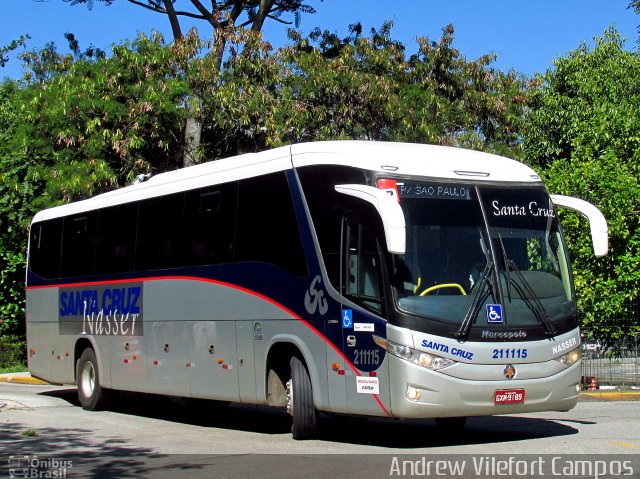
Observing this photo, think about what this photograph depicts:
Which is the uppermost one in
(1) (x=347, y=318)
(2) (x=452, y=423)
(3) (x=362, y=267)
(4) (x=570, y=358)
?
(3) (x=362, y=267)

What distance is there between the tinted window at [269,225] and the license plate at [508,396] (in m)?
2.81

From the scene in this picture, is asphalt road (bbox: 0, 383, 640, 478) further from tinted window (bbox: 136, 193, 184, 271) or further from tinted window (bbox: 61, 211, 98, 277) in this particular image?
tinted window (bbox: 61, 211, 98, 277)

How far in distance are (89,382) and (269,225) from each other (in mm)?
6429

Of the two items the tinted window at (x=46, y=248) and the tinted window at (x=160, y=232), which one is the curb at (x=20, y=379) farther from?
the tinted window at (x=160, y=232)

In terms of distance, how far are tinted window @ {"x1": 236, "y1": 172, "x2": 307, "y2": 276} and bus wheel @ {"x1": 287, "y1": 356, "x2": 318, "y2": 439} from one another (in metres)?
1.31

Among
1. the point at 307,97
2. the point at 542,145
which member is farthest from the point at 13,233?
the point at 542,145

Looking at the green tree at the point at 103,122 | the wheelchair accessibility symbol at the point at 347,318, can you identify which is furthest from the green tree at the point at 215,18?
the wheelchair accessibility symbol at the point at 347,318

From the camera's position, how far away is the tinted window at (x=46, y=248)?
18.5m

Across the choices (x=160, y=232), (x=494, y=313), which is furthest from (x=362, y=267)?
(x=160, y=232)

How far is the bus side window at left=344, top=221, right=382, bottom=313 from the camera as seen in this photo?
10969mm

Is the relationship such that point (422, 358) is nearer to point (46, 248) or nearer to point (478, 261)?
point (478, 261)

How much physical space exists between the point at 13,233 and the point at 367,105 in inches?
449

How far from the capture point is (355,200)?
1128 centimetres

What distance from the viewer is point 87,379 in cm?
1742
